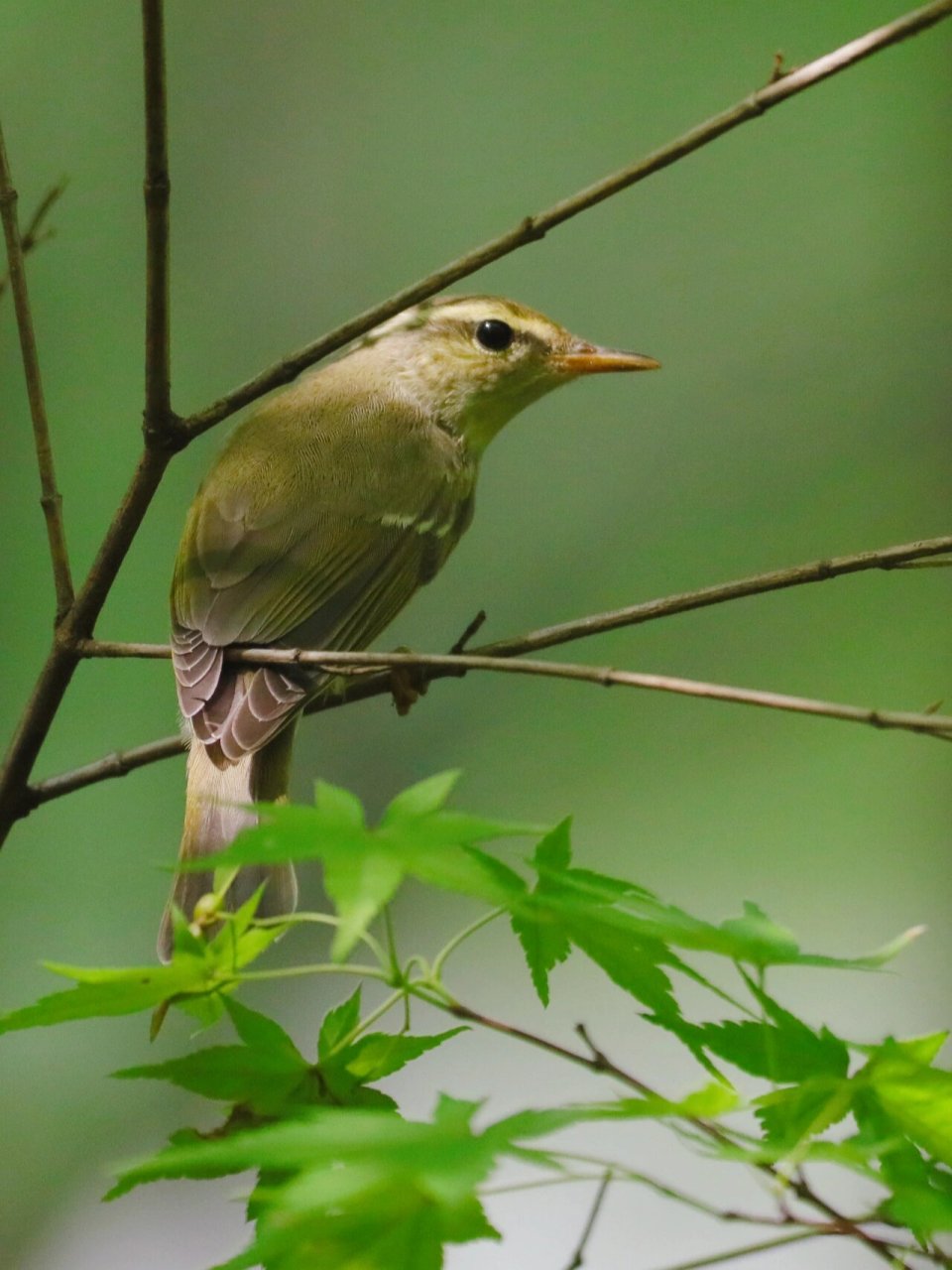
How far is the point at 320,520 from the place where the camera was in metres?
1.62

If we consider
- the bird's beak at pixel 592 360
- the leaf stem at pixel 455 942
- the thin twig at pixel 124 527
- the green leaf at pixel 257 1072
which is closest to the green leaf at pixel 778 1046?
the leaf stem at pixel 455 942

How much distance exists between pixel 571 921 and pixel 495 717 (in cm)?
194

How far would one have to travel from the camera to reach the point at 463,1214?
548mm

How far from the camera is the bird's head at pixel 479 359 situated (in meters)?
1.95

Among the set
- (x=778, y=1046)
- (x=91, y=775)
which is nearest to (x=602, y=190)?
(x=778, y=1046)

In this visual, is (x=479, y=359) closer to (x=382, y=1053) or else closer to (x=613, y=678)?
(x=613, y=678)

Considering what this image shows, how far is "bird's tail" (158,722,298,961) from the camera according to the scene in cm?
132

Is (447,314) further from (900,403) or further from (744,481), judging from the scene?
(900,403)

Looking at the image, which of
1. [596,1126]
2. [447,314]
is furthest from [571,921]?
[596,1126]

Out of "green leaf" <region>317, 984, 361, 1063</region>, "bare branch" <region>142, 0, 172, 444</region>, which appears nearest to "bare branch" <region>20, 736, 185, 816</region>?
"bare branch" <region>142, 0, 172, 444</region>

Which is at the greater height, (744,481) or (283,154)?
(283,154)

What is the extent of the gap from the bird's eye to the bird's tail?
785 mm

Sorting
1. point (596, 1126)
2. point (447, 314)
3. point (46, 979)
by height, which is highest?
point (447, 314)

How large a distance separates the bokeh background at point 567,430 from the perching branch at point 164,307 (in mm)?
1373
